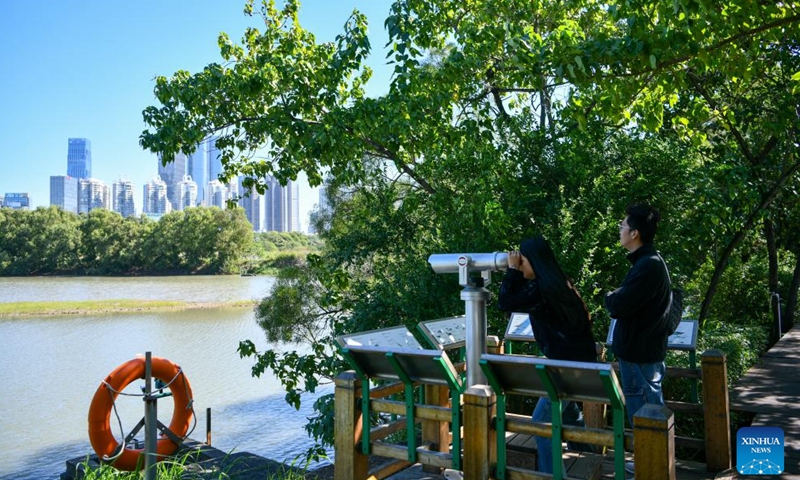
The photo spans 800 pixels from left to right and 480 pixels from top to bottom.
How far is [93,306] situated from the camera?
30859 millimetres

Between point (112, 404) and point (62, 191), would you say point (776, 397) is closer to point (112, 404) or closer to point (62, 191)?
point (112, 404)

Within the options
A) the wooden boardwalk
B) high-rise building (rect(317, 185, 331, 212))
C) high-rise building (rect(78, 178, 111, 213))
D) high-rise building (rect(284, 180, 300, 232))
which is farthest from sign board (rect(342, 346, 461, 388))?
high-rise building (rect(78, 178, 111, 213))

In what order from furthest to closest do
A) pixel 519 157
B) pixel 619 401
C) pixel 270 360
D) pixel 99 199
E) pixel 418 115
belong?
pixel 99 199 < pixel 270 360 < pixel 418 115 < pixel 519 157 < pixel 619 401

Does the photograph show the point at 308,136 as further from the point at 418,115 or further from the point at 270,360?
the point at 270,360

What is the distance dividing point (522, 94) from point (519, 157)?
4.24 meters

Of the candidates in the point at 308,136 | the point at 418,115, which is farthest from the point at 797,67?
the point at 308,136

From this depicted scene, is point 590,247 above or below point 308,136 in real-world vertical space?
below

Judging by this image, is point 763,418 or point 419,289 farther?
point 419,289

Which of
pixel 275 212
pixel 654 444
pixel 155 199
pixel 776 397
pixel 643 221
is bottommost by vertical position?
pixel 776 397

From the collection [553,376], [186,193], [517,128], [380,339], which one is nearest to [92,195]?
[186,193]

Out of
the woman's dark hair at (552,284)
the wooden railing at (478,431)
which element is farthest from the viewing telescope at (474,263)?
the wooden railing at (478,431)

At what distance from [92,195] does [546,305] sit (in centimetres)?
16646

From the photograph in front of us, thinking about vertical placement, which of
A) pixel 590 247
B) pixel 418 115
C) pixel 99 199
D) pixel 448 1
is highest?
pixel 99 199

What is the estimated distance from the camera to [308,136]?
8195mm
